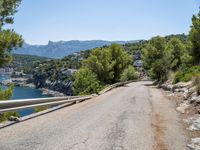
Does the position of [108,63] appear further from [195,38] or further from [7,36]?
[7,36]

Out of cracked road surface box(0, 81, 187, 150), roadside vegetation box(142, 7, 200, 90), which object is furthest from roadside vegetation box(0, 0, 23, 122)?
roadside vegetation box(142, 7, 200, 90)

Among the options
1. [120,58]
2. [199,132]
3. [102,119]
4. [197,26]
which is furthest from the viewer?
[120,58]

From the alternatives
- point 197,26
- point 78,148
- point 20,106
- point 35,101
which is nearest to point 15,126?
point 20,106

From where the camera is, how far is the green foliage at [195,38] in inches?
2082

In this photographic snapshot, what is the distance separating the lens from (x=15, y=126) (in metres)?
9.45

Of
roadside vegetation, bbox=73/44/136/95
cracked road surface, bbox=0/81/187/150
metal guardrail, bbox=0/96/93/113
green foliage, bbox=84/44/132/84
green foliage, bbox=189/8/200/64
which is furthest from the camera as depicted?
green foliage, bbox=84/44/132/84

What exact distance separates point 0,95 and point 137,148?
11168 mm

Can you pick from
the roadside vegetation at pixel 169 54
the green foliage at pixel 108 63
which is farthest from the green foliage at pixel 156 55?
the green foliage at pixel 108 63

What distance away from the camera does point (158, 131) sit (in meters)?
10.6

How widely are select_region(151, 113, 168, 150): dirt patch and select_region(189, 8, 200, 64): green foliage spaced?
1648 inches

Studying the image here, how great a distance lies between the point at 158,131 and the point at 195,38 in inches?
1899

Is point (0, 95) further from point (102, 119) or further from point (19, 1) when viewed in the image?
point (102, 119)

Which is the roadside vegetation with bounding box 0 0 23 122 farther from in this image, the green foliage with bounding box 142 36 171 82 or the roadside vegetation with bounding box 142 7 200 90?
the green foliage with bounding box 142 36 171 82

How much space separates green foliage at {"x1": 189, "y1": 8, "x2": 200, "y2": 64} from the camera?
2082 inches
